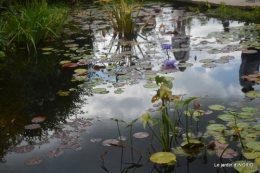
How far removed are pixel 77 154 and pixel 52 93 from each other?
1.10 m

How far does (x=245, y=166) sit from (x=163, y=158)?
41cm

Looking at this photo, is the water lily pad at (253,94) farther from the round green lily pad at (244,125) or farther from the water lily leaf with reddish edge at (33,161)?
the water lily leaf with reddish edge at (33,161)

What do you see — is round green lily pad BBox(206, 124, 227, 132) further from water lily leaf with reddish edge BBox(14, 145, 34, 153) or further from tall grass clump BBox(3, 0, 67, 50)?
tall grass clump BBox(3, 0, 67, 50)

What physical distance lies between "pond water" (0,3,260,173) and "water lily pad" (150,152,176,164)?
0.17 ft

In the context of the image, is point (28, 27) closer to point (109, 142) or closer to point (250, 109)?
point (109, 142)

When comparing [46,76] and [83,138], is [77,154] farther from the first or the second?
[46,76]

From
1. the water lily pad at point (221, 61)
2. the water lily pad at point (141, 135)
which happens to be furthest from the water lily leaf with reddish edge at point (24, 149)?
the water lily pad at point (221, 61)

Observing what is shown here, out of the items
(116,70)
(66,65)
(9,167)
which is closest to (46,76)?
(66,65)

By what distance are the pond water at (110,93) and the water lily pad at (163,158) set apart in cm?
5

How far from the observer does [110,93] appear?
2.77 m

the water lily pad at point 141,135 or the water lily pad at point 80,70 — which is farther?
the water lily pad at point 80,70

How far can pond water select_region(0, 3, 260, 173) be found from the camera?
1823 mm

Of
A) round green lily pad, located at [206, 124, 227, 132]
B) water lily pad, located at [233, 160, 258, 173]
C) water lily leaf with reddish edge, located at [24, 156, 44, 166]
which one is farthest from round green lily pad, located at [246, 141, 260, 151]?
water lily leaf with reddish edge, located at [24, 156, 44, 166]

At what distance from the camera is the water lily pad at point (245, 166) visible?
5.12ft
